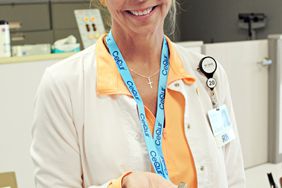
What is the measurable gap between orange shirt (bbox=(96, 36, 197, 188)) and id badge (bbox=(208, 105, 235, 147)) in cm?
9

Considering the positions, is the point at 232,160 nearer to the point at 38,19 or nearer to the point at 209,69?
the point at 209,69

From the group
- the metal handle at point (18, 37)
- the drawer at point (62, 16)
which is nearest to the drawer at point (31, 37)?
the metal handle at point (18, 37)

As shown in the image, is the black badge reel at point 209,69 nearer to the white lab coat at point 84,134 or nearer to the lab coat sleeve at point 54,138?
the white lab coat at point 84,134

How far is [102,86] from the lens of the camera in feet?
3.22

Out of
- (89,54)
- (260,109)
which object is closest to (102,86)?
(89,54)

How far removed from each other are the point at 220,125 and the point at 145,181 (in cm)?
28

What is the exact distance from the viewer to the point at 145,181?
897 mm

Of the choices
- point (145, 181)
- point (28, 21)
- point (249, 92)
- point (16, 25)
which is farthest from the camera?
point (28, 21)

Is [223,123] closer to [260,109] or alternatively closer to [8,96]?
[8,96]

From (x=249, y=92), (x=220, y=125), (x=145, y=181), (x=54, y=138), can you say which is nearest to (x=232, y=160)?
(x=220, y=125)

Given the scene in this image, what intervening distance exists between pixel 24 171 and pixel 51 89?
174 cm

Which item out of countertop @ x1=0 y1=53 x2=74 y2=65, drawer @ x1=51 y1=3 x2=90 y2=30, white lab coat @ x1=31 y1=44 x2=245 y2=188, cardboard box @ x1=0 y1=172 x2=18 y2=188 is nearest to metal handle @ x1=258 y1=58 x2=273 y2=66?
countertop @ x1=0 y1=53 x2=74 y2=65

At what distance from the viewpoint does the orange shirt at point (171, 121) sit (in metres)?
1.00

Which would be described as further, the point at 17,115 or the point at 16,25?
the point at 16,25
